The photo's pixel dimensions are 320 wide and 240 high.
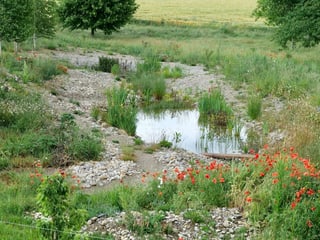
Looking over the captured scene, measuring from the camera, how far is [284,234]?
772 cm

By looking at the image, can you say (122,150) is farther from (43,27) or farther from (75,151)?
(43,27)

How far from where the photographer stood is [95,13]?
1571 inches

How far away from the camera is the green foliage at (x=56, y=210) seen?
6.74 metres

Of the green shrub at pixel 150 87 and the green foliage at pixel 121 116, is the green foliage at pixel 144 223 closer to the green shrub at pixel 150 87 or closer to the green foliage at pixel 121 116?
the green foliage at pixel 121 116

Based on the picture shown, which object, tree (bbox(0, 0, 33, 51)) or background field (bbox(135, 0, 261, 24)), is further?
background field (bbox(135, 0, 261, 24))

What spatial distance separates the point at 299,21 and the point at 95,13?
18527 mm

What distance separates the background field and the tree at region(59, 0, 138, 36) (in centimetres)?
1453

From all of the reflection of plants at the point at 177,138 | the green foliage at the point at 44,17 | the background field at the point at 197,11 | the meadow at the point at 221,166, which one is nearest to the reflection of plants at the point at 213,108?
the meadow at the point at 221,166

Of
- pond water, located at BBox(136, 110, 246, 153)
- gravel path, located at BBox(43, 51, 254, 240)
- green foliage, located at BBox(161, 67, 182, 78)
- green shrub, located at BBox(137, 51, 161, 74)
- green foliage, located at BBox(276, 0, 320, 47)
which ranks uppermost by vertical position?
green foliage, located at BBox(276, 0, 320, 47)

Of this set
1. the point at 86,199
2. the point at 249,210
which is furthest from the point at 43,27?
the point at 249,210

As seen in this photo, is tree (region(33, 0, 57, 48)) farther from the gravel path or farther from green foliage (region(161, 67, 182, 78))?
green foliage (region(161, 67, 182, 78))

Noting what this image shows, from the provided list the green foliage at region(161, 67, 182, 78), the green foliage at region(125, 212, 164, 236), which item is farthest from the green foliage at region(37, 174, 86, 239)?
the green foliage at region(161, 67, 182, 78)

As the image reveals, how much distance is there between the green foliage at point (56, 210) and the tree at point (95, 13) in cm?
3400

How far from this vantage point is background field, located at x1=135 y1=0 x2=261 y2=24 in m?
59.8
